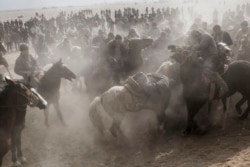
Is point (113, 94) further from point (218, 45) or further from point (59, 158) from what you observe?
point (218, 45)

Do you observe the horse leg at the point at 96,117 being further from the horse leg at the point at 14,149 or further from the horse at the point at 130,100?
the horse leg at the point at 14,149

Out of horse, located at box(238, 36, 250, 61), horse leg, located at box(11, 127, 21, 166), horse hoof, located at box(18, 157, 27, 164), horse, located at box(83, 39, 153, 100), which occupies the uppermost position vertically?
horse, located at box(238, 36, 250, 61)

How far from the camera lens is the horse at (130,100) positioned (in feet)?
26.5

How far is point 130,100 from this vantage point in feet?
26.4

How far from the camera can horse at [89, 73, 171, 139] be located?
809cm

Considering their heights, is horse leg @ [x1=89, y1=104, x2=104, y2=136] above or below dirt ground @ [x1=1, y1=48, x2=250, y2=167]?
above

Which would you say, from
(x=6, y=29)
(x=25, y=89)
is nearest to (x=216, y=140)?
(x=25, y=89)

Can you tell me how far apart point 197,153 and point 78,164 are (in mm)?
2623

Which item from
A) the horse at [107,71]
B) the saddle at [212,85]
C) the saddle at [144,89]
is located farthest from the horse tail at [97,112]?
the saddle at [212,85]

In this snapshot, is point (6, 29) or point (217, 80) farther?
point (6, 29)

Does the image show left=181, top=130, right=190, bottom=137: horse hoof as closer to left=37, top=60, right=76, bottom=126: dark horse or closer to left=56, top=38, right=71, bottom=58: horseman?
left=37, top=60, right=76, bottom=126: dark horse

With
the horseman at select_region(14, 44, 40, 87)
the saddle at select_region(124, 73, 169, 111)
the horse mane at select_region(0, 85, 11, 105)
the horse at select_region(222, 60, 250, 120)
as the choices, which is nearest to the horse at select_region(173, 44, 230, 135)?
the saddle at select_region(124, 73, 169, 111)

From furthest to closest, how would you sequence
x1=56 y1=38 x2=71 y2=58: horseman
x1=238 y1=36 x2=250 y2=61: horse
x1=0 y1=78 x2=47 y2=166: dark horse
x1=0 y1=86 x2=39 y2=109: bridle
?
1. x1=56 y1=38 x2=71 y2=58: horseman
2. x1=238 y1=36 x2=250 y2=61: horse
3. x1=0 y1=86 x2=39 y2=109: bridle
4. x1=0 y1=78 x2=47 y2=166: dark horse

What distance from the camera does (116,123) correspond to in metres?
8.42
